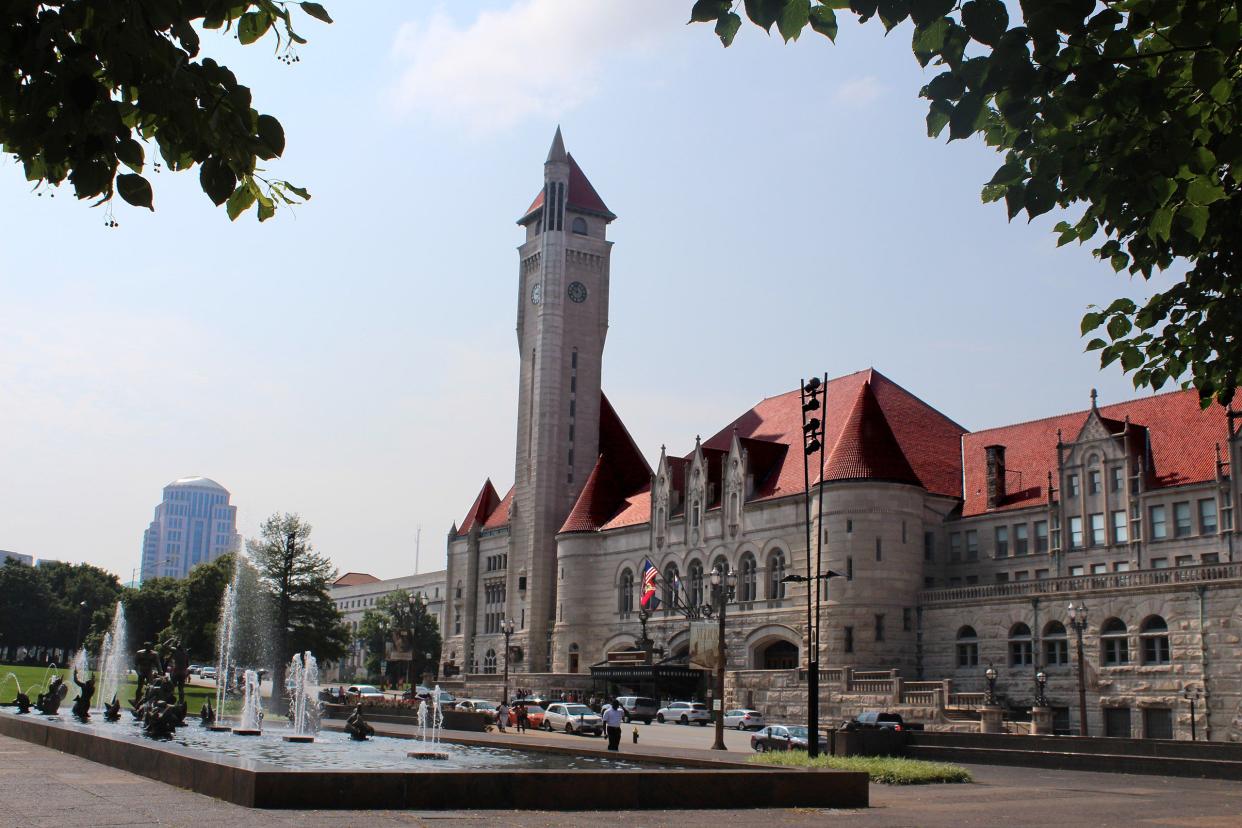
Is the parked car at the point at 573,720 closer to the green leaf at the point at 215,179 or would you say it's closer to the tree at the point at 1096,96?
the tree at the point at 1096,96

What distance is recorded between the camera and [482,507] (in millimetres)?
103625

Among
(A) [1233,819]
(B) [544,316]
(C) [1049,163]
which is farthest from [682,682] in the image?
(C) [1049,163]

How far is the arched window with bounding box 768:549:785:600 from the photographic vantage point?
2665 inches

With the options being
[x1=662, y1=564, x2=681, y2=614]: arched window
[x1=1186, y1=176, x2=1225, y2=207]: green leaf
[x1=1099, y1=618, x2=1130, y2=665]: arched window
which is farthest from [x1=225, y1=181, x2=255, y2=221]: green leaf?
[x1=662, y1=564, x2=681, y2=614]: arched window

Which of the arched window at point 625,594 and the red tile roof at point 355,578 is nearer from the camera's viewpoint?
the arched window at point 625,594

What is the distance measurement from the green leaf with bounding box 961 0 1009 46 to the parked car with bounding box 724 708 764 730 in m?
52.0

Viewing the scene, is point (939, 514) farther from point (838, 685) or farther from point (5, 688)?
point (5, 688)

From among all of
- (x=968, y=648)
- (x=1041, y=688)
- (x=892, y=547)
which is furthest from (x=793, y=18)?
(x=892, y=547)

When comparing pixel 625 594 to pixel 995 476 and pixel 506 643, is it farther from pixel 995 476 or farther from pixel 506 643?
pixel 995 476

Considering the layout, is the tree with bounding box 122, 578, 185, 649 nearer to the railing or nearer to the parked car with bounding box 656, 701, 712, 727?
the parked car with bounding box 656, 701, 712, 727

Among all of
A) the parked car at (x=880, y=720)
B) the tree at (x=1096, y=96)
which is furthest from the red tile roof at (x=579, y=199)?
the tree at (x=1096, y=96)

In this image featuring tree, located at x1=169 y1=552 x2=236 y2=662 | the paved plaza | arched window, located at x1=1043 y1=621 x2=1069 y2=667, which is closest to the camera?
the paved plaza

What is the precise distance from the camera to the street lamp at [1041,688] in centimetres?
5059

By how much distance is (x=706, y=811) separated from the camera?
16703 millimetres
